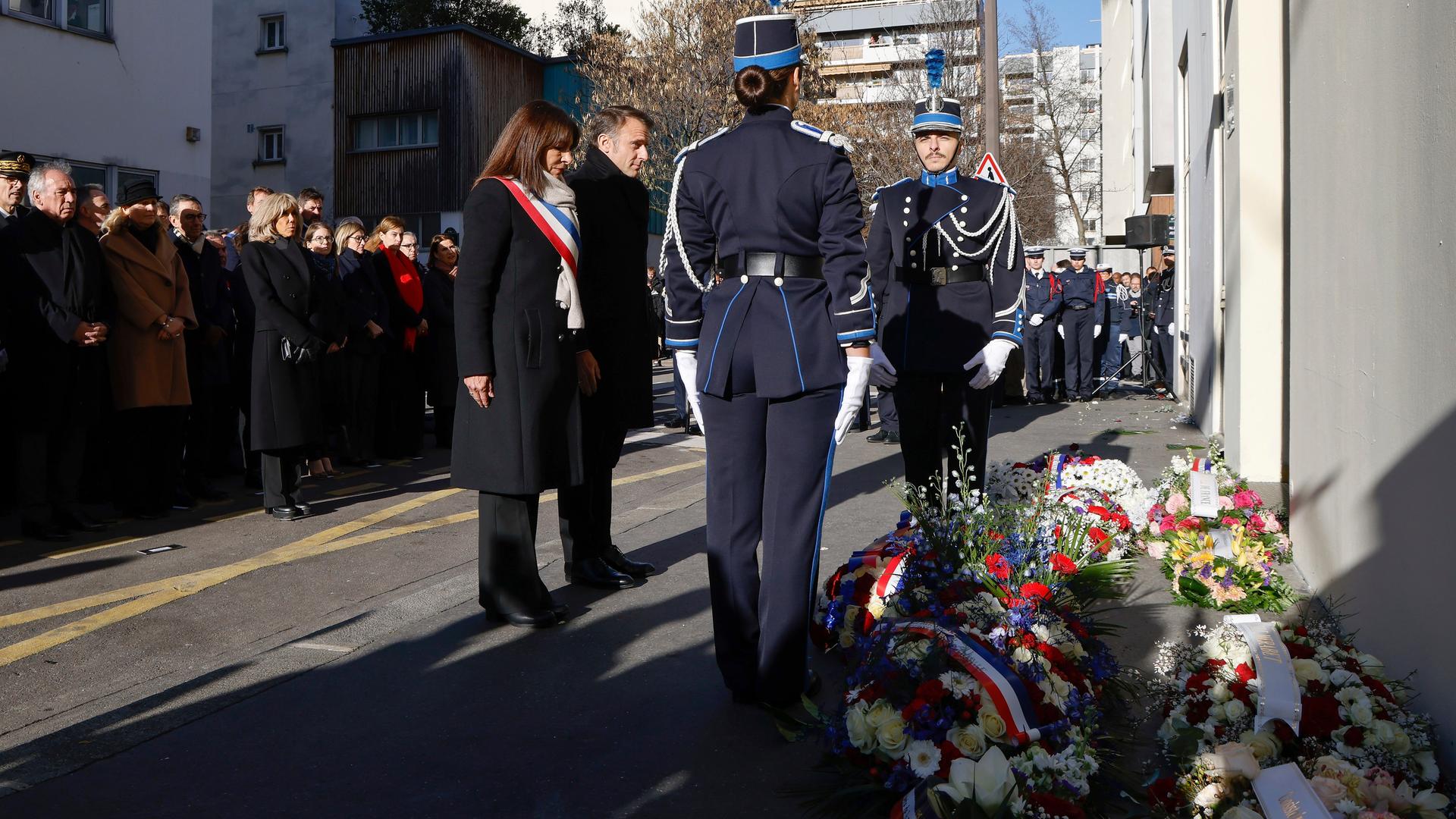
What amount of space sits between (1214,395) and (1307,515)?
5565 mm

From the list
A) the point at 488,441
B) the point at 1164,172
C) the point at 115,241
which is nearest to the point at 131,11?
the point at 115,241

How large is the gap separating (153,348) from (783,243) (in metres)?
5.43

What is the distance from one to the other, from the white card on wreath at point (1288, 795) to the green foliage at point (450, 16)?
3650cm

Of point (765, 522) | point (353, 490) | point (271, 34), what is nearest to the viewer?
point (765, 522)

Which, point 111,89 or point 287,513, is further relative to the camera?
point 111,89

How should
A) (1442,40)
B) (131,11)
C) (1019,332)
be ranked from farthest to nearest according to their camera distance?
(131,11)
(1019,332)
(1442,40)

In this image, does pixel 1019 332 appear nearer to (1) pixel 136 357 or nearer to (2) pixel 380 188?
(1) pixel 136 357

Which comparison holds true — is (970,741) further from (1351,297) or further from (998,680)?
(1351,297)

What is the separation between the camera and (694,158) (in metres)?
4.23

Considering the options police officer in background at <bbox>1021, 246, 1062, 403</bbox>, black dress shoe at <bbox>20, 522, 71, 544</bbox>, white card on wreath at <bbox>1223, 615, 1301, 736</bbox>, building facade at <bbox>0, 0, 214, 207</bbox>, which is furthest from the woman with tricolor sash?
police officer in background at <bbox>1021, 246, 1062, 403</bbox>

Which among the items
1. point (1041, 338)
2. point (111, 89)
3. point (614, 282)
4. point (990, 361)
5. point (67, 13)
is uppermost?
point (67, 13)

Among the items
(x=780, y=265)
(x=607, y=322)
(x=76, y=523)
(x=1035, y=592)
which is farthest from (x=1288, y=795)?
(x=76, y=523)

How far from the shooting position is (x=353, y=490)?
9.40 meters

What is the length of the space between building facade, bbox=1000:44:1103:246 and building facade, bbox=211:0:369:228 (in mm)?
28500
